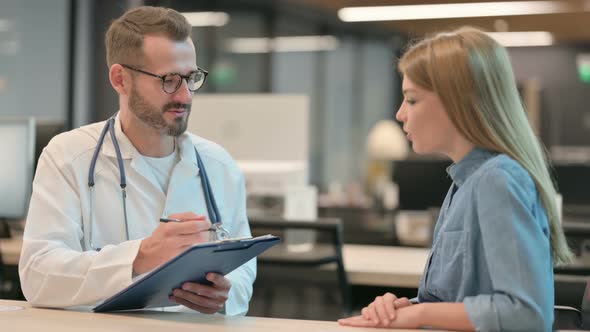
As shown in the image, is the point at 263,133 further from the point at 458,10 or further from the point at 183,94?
the point at 458,10

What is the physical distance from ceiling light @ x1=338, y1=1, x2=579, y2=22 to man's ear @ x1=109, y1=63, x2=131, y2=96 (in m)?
7.15

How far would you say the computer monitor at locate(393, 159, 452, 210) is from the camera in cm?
639

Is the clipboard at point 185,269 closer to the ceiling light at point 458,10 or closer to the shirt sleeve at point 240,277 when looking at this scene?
the shirt sleeve at point 240,277

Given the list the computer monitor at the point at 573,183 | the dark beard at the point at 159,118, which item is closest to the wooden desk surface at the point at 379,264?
the dark beard at the point at 159,118

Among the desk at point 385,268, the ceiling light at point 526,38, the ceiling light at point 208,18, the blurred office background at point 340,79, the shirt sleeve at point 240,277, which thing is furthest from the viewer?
the ceiling light at point 526,38

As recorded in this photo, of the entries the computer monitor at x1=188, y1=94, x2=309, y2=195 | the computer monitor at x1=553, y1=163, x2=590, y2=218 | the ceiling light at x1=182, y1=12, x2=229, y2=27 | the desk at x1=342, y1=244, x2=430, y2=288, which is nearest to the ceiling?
the ceiling light at x1=182, y1=12, x2=229, y2=27

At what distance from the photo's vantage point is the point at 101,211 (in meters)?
2.18

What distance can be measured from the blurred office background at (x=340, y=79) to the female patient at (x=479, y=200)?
270 mm

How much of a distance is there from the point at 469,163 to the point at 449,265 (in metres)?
0.20

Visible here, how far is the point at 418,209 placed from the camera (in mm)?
6426

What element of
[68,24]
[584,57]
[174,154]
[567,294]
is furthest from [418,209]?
[584,57]

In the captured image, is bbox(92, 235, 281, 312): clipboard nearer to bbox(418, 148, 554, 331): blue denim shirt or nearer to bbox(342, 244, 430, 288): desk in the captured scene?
bbox(418, 148, 554, 331): blue denim shirt

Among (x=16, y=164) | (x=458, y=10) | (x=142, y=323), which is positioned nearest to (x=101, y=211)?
(x=142, y=323)

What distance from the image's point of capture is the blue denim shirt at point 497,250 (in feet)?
4.99
